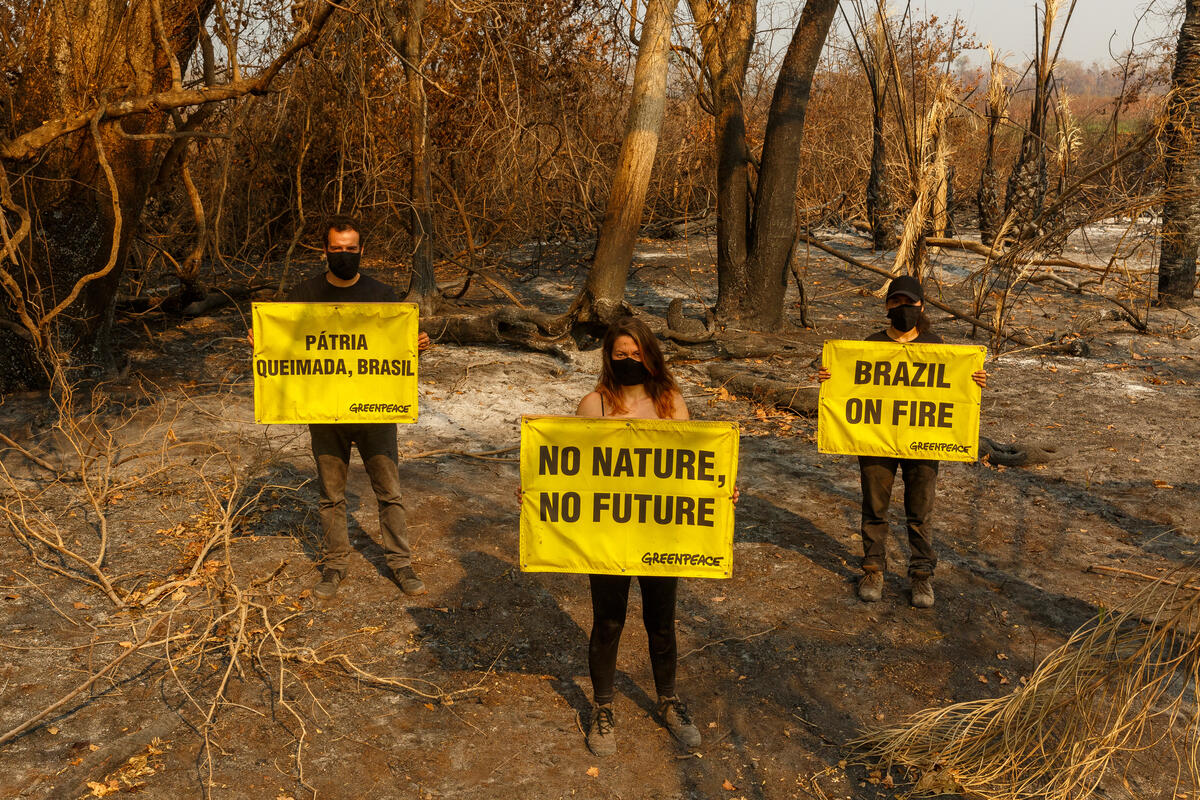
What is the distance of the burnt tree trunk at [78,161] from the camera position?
871 cm

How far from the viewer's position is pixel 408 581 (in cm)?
589

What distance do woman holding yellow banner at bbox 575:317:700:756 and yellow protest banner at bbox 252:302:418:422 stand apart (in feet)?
5.63

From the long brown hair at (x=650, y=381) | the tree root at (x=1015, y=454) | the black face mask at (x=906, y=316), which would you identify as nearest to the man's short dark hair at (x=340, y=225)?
the long brown hair at (x=650, y=381)

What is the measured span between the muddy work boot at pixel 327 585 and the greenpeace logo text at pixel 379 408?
39.4 inches

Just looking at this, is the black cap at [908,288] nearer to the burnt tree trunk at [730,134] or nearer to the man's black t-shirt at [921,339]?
the man's black t-shirt at [921,339]

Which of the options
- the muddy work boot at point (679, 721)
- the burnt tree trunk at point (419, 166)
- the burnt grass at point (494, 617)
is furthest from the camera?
the burnt tree trunk at point (419, 166)

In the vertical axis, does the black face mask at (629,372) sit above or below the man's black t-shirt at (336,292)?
below

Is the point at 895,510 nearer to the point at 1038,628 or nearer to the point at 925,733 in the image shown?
the point at 1038,628

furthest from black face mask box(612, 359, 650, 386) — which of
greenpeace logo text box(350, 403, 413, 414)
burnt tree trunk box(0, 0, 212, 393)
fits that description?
burnt tree trunk box(0, 0, 212, 393)

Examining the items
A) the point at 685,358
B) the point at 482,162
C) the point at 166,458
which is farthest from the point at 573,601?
the point at 482,162

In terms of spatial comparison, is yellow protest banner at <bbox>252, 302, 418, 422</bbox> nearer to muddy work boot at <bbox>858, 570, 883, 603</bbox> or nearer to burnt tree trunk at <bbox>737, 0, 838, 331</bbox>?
muddy work boot at <bbox>858, 570, 883, 603</bbox>

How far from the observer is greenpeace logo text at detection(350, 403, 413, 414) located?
18.6 feet

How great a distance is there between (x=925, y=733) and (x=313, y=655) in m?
2.90

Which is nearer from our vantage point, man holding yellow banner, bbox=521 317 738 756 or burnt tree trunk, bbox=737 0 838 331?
man holding yellow banner, bbox=521 317 738 756
